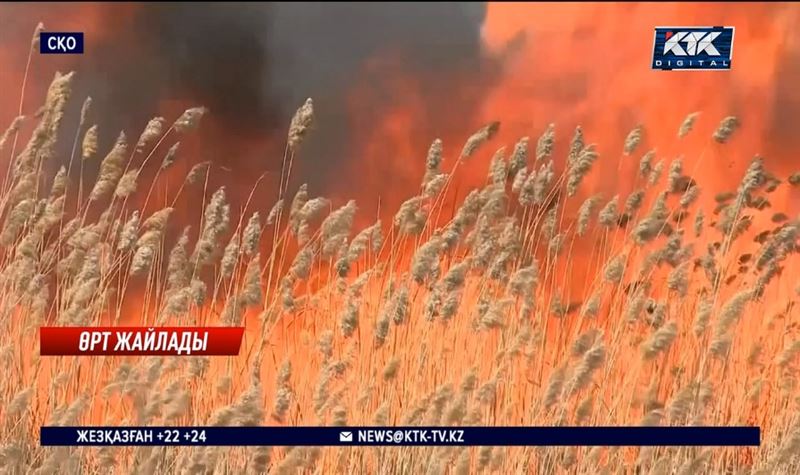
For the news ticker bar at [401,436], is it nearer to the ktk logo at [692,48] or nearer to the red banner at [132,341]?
the red banner at [132,341]

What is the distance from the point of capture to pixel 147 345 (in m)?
3.82

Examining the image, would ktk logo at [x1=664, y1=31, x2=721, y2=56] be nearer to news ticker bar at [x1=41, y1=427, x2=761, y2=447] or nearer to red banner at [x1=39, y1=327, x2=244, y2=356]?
news ticker bar at [x1=41, y1=427, x2=761, y2=447]

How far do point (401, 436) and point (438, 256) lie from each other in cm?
73

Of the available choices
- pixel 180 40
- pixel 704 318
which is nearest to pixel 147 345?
pixel 180 40

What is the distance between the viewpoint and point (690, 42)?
12.5 ft

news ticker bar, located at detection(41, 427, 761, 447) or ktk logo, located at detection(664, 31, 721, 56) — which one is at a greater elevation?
ktk logo, located at detection(664, 31, 721, 56)

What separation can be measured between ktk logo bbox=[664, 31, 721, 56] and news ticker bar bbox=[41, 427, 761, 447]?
1497mm

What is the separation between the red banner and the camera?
3.81m

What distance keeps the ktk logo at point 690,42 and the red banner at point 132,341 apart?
200 centimetres

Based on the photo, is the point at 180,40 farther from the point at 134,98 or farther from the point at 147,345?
the point at 147,345

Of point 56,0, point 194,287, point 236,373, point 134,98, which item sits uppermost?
point 56,0

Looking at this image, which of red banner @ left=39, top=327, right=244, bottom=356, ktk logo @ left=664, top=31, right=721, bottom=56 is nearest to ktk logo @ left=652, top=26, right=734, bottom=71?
ktk logo @ left=664, top=31, right=721, bottom=56

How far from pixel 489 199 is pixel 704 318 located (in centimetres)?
103

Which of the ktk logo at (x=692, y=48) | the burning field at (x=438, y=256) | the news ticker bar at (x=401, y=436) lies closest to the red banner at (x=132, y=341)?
the burning field at (x=438, y=256)
